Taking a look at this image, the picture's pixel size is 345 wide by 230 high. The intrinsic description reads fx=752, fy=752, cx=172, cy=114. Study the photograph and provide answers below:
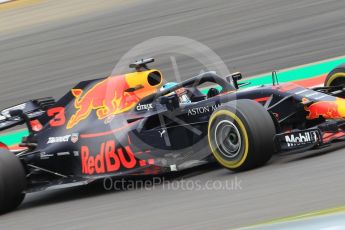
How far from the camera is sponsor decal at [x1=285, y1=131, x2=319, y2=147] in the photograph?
22.0ft

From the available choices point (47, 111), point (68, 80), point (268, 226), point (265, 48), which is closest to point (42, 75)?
point (68, 80)

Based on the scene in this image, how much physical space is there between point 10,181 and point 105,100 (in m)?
1.28

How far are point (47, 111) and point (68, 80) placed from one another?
19.4 feet

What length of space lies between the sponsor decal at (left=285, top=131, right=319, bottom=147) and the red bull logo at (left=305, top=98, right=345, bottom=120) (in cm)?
36

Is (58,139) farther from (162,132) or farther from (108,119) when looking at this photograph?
(162,132)

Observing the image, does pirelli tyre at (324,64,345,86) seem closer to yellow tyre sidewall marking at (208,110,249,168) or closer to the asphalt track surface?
the asphalt track surface

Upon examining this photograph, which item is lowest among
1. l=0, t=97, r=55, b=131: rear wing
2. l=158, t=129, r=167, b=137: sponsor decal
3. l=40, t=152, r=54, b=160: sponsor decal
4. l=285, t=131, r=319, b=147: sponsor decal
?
l=285, t=131, r=319, b=147: sponsor decal

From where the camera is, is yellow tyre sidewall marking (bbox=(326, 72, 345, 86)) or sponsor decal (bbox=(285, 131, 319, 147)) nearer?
sponsor decal (bbox=(285, 131, 319, 147))

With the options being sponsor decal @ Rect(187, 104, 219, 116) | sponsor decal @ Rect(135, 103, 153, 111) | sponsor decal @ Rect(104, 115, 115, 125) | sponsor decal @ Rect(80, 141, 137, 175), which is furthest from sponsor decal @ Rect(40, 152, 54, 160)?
sponsor decal @ Rect(187, 104, 219, 116)

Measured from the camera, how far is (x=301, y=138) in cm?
672

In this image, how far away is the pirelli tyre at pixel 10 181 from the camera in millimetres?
7453

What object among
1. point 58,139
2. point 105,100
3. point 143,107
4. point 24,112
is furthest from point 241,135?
point 24,112

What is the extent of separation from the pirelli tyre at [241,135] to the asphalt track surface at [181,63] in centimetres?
14

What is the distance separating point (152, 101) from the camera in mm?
7676
